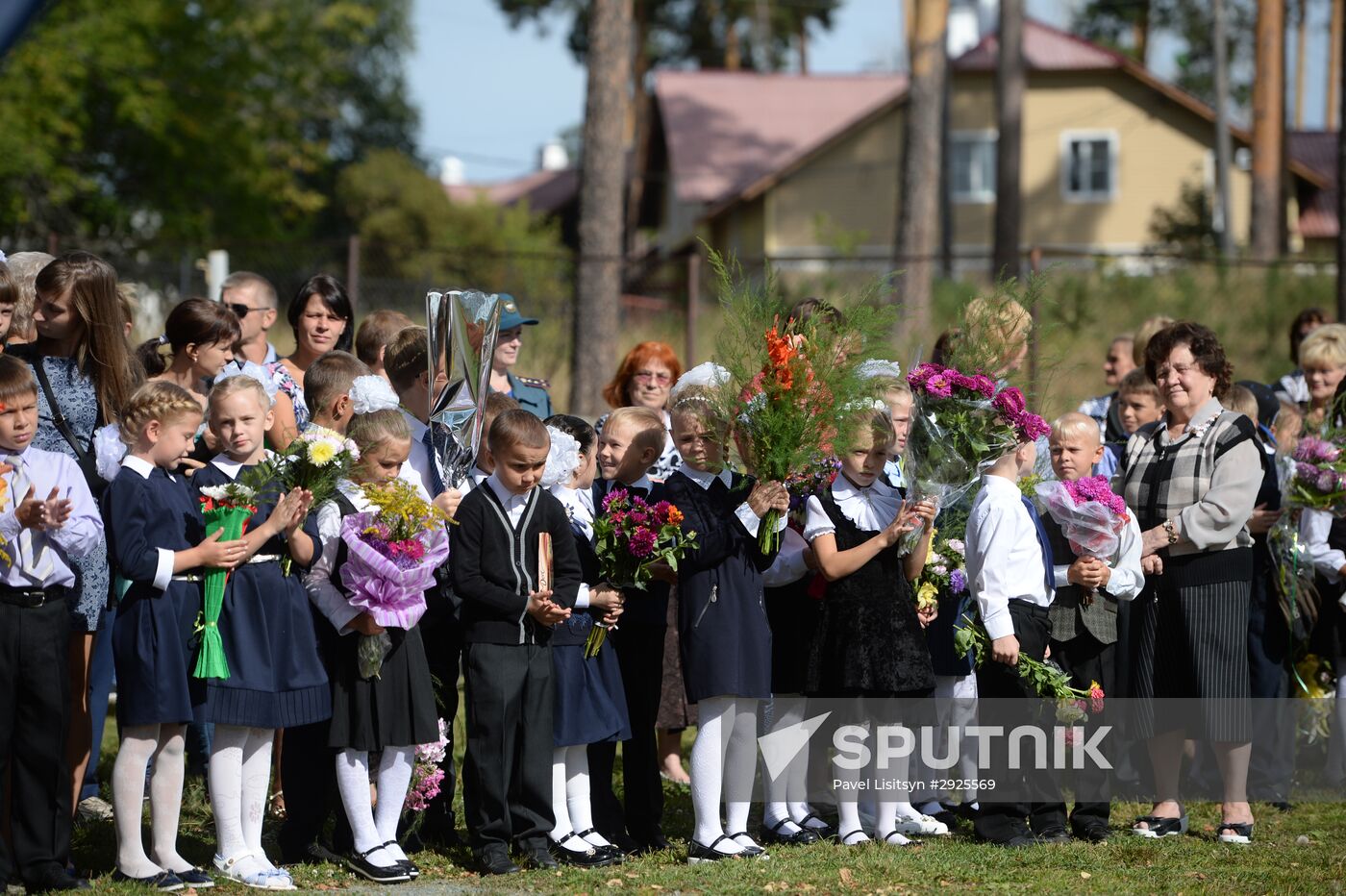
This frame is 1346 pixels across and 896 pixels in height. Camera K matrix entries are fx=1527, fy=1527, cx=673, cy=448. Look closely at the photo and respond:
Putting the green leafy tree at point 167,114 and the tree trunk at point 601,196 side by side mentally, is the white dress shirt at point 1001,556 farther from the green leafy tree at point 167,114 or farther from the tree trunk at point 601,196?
the green leafy tree at point 167,114

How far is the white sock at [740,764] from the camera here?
19.8 ft

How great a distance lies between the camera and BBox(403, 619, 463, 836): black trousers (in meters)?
6.16

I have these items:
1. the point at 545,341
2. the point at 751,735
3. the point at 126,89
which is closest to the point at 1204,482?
the point at 751,735

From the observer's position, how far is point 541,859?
5773mm

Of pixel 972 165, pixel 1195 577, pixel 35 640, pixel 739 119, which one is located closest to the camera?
pixel 35 640

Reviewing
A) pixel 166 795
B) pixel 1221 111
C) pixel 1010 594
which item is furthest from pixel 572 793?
pixel 1221 111

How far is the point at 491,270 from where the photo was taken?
65.0 ft

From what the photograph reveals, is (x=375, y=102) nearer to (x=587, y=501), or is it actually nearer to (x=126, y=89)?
(x=126, y=89)

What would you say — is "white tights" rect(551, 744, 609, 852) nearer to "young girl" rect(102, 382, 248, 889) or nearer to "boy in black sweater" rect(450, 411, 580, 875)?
"boy in black sweater" rect(450, 411, 580, 875)

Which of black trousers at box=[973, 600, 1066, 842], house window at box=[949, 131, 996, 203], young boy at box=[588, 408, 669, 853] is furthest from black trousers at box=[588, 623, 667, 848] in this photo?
house window at box=[949, 131, 996, 203]

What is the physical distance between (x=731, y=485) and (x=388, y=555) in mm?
1412

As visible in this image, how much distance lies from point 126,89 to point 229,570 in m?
27.1

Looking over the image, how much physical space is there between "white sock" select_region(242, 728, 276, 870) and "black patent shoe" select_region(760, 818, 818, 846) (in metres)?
2.01

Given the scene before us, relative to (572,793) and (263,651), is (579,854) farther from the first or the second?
(263,651)
